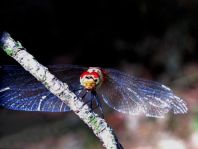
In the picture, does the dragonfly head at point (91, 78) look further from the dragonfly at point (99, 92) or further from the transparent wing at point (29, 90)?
the transparent wing at point (29, 90)

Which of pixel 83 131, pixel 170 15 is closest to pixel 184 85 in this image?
pixel 170 15

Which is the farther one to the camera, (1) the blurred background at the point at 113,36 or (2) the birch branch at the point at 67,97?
(1) the blurred background at the point at 113,36

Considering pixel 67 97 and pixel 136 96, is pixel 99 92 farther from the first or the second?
pixel 67 97

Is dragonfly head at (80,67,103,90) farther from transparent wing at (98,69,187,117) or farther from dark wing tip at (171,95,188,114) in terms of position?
dark wing tip at (171,95,188,114)

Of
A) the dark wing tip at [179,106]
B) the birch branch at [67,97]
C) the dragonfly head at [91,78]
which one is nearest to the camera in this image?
the birch branch at [67,97]

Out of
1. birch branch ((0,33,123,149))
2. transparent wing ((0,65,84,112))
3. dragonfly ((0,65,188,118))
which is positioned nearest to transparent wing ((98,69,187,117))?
dragonfly ((0,65,188,118))

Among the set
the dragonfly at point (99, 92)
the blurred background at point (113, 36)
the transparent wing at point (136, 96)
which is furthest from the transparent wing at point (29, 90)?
the blurred background at point (113, 36)

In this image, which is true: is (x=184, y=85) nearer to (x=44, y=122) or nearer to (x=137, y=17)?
(x=137, y=17)
